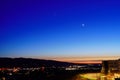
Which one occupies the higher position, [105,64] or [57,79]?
[105,64]

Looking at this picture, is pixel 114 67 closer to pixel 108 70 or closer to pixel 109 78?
pixel 108 70

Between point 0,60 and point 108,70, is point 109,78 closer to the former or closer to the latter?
point 108,70

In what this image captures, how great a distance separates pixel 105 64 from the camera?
94.8 meters

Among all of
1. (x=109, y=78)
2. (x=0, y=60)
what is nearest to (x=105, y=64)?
(x=109, y=78)

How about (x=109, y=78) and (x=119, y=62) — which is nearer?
(x=109, y=78)

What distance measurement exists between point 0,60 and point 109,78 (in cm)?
15581

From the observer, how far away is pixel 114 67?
95.9 m

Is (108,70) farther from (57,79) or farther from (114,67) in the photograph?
(57,79)

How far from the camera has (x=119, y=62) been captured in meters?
98.1

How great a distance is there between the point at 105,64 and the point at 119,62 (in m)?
7.59

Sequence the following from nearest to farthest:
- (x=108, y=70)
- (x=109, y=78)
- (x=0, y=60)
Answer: (x=109, y=78), (x=108, y=70), (x=0, y=60)

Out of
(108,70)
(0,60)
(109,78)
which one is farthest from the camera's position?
(0,60)

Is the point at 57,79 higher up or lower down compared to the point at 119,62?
lower down

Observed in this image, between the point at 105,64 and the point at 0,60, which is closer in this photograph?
the point at 105,64
